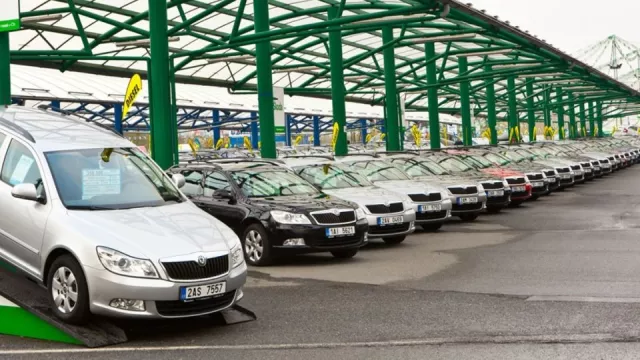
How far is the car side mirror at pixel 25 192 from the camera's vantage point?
704 centimetres

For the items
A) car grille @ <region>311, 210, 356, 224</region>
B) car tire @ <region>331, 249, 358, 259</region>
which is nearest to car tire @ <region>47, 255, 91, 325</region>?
car grille @ <region>311, 210, 356, 224</region>

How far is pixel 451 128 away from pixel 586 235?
3509 inches

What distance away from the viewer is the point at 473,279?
984 centimetres

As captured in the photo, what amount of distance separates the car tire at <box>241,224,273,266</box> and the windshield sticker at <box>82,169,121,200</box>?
3781 mm

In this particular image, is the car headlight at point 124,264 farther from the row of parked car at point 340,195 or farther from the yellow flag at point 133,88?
the yellow flag at point 133,88

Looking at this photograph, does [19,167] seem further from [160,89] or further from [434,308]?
[160,89]

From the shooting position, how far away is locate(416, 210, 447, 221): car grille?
50.8 ft

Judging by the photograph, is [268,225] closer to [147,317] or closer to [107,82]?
[147,317]

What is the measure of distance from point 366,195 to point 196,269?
24.2 ft

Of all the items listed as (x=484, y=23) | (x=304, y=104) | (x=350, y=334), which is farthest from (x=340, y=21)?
(x=304, y=104)

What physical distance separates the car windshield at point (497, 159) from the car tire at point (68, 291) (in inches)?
757

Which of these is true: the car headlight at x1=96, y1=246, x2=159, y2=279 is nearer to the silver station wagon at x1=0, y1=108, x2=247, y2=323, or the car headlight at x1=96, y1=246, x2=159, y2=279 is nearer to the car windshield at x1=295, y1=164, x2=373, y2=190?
the silver station wagon at x1=0, y1=108, x2=247, y2=323

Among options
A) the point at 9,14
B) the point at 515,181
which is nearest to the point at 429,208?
the point at 515,181

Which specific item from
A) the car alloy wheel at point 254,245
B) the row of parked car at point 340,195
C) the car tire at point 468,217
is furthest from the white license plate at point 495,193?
the car alloy wheel at point 254,245
